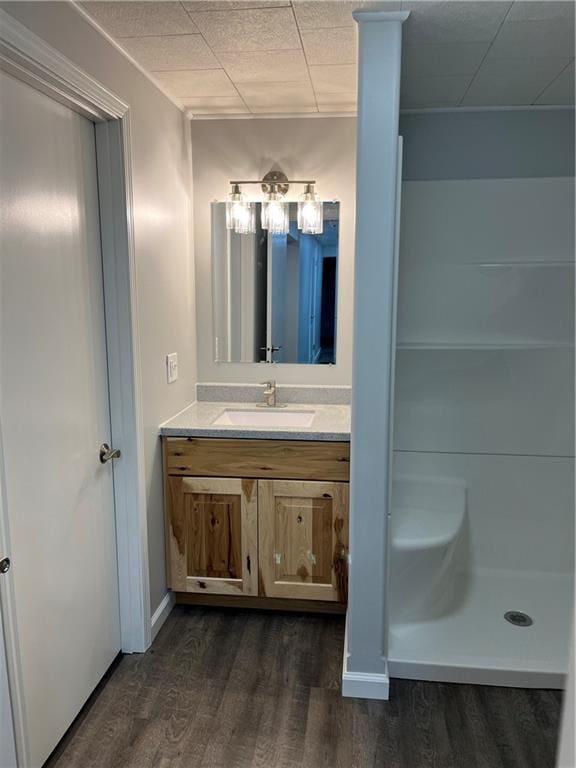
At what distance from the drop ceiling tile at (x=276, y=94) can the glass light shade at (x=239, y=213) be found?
0.41 metres

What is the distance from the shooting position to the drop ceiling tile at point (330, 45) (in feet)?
5.74

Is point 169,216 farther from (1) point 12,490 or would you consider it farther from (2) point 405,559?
(2) point 405,559

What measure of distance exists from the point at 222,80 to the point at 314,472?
166 cm

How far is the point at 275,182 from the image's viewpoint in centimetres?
260

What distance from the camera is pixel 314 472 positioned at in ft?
7.60

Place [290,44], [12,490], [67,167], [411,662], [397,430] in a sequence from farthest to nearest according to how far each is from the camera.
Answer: [397,430] < [411,662] < [290,44] < [67,167] < [12,490]

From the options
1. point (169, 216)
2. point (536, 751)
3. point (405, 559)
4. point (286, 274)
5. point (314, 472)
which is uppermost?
point (169, 216)

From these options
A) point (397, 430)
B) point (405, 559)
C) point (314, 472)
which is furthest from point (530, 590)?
point (314, 472)

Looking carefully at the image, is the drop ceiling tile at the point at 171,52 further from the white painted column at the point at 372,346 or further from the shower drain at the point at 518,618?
the shower drain at the point at 518,618

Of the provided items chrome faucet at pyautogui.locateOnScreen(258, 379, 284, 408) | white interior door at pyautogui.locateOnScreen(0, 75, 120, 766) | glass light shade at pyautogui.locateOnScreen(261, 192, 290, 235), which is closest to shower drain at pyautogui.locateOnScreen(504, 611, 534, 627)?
chrome faucet at pyautogui.locateOnScreen(258, 379, 284, 408)

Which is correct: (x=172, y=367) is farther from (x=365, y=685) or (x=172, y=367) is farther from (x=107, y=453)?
(x=365, y=685)

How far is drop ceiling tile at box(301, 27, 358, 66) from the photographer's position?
5.74ft

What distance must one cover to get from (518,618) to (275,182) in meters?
2.31

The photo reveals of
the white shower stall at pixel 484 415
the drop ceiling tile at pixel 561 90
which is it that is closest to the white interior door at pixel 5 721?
the white shower stall at pixel 484 415
